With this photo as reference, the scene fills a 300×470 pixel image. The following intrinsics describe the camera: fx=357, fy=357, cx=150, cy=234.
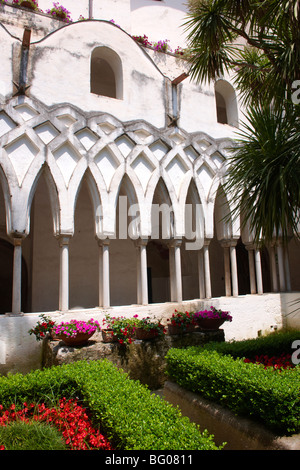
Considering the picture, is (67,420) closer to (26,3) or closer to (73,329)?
(73,329)

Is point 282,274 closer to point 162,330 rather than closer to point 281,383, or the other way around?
point 162,330

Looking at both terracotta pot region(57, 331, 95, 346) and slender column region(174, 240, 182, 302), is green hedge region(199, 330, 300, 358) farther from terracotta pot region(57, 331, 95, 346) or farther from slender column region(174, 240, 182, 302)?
slender column region(174, 240, 182, 302)

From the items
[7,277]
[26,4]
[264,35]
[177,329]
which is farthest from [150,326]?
[26,4]

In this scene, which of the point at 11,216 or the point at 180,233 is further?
the point at 180,233

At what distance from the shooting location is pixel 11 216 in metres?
7.15

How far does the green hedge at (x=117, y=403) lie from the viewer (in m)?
3.02

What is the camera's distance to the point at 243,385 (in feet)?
12.9

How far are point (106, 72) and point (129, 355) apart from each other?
29.1 feet

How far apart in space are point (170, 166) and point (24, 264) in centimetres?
526

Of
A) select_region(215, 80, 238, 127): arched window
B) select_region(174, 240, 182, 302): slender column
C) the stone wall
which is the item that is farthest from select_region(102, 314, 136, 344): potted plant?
select_region(215, 80, 238, 127): arched window

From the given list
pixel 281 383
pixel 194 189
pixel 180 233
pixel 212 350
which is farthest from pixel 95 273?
pixel 281 383

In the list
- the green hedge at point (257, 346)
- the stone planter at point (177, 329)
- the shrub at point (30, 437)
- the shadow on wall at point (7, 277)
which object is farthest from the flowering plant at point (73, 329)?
the shadow on wall at point (7, 277)

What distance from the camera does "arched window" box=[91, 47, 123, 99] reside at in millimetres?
9305

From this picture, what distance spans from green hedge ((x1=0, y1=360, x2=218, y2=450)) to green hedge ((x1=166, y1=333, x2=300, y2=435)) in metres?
0.54
